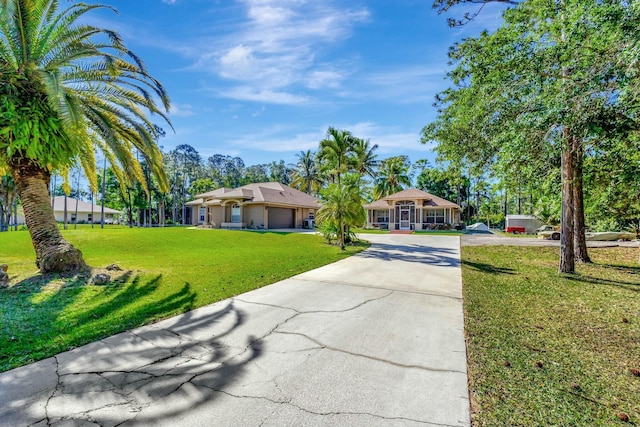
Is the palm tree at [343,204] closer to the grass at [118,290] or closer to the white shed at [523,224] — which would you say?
the grass at [118,290]

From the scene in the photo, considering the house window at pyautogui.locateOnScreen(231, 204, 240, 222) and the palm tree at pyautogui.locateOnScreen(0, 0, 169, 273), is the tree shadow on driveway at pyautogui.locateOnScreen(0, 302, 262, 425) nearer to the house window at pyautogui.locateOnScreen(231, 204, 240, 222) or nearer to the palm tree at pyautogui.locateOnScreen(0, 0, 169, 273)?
the palm tree at pyautogui.locateOnScreen(0, 0, 169, 273)

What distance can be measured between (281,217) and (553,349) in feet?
87.6

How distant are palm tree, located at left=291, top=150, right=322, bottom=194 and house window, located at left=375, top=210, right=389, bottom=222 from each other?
1051 cm

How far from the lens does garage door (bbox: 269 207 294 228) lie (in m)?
28.5

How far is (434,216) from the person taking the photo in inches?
1244

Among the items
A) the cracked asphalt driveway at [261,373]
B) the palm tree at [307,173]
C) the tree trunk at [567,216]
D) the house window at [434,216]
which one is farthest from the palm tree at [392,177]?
the cracked asphalt driveway at [261,373]

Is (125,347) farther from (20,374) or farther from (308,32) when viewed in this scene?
(308,32)

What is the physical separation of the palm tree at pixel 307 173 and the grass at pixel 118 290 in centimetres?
2961

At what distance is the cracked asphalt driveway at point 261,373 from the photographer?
2.54 m

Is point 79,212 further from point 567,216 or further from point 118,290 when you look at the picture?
point 567,216

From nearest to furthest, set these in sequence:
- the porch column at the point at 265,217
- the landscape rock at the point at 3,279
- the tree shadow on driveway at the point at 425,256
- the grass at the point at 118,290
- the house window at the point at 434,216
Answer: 1. the grass at the point at 118,290
2. the landscape rock at the point at 3,279
3. the tree shadow on driveway at the point at 425,256
4. the porch column at the point at 265,217
5. the house window at the point at 434,216

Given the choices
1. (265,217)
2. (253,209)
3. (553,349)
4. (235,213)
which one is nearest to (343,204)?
(553,349)

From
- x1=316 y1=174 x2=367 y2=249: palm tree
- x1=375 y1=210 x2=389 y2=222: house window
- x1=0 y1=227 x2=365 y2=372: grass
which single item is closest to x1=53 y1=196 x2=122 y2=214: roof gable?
x1=0 y1=227 x2=365 y2=372: grass

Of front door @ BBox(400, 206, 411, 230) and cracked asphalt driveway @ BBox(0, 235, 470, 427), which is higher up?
front door @ BBox(400, 206, 411, 230)
